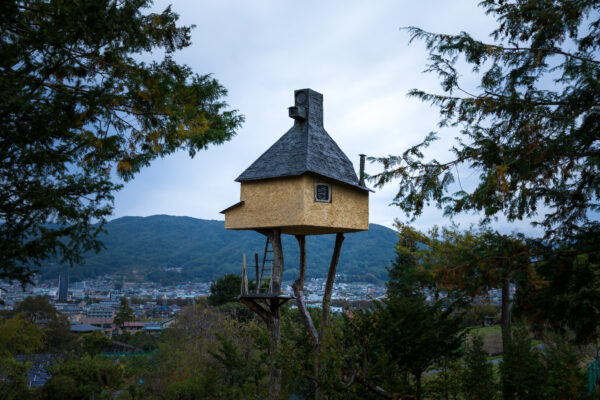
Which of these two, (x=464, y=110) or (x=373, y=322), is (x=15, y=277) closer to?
(x=464, y=110)

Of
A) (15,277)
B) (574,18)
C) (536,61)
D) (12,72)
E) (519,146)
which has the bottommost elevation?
(15,277)

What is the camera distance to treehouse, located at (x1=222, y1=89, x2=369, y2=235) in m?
10.0

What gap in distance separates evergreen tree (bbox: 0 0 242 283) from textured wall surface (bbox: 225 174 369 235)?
113 inches

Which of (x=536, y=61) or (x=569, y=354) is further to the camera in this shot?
(x=569, y=354)

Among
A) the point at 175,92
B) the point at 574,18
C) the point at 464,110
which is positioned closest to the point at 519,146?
the point at 464,110

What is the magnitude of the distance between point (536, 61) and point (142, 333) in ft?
143

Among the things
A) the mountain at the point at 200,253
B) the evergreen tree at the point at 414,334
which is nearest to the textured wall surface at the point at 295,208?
the evergreen tree at the point at 414,334

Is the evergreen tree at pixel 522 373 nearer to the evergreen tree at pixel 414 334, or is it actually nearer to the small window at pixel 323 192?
the evergreen tree at pixel 414 334

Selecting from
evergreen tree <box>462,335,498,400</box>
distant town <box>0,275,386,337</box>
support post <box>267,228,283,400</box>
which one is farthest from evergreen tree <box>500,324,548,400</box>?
distant town <box>0,275,386,337</box>

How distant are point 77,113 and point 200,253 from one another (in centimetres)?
12956

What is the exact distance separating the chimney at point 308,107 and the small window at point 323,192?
219cm

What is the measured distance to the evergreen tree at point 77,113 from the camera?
5.53 m

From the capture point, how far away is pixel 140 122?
702cm

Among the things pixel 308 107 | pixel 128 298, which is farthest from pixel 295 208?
pixel 128 298
